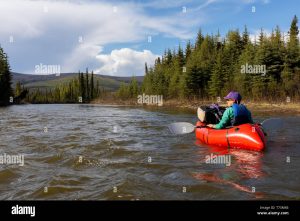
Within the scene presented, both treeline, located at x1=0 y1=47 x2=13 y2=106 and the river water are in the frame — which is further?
treeline, located at x1=0 y1=47 x2=13 y2=106

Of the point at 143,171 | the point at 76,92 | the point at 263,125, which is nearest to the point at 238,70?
the point at 263,125

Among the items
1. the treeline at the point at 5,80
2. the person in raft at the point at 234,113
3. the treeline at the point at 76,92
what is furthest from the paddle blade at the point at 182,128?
the treeline at the point at 76,92

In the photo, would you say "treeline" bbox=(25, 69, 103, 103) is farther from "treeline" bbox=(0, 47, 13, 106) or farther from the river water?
the river water

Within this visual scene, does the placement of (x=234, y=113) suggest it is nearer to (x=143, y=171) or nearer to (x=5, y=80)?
(x=143, y=171)

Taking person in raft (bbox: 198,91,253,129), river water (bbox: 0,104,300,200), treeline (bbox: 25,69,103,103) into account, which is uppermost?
treeline (bbox: 25,69,103,103)

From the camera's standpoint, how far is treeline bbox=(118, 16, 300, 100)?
45750 millimetres

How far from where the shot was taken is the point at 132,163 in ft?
33.0

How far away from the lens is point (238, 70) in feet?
171

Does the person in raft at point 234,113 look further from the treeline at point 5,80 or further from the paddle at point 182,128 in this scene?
the treeline at point 5,80

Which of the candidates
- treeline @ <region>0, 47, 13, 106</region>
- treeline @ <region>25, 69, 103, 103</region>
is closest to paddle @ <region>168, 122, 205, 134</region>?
treeline @ <region>0, 47, 13, 106</region>
